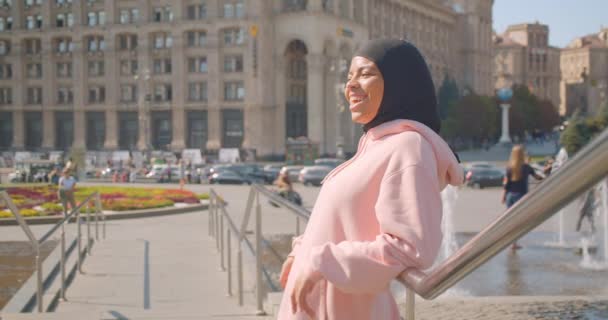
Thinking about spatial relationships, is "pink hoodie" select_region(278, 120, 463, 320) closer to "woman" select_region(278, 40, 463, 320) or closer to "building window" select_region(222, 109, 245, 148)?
"woman" select_region(278, 40, 463, 320)

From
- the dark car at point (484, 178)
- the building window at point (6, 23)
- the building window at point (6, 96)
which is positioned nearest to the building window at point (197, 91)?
the building window at point (6, 96)

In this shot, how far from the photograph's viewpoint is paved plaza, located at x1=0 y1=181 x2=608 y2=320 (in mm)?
4484

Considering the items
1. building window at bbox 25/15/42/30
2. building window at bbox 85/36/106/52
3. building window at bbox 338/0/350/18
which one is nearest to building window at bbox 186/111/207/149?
building window at bbox 85/36/106/52

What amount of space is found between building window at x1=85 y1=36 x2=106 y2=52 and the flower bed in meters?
49.7

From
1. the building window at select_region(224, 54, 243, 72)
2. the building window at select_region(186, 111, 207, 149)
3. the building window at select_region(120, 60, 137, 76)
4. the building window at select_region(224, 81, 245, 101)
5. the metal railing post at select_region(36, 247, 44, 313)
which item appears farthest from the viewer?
the building window at select_region(120, 60, 137, 76)

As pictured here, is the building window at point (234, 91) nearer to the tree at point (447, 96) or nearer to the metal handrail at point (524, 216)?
the tree at point (447, 96)

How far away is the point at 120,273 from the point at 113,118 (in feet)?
217

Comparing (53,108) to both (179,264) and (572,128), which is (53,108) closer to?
(572,128)

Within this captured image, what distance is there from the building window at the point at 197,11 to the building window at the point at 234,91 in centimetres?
681

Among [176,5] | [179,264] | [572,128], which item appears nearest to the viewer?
[179,264]

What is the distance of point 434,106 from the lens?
291 cm

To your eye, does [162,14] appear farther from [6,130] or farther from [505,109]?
[505,109]

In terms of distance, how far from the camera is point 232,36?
71.9 meters

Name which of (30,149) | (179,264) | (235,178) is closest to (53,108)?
(30,149)
